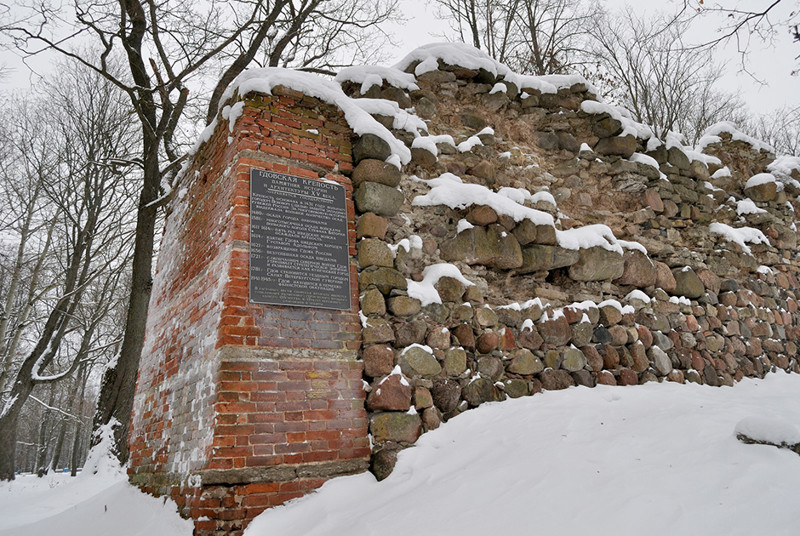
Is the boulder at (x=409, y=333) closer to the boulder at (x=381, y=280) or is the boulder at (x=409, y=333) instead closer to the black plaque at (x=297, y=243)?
the boulder at (x=381, y=280)

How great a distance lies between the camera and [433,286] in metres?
4.22

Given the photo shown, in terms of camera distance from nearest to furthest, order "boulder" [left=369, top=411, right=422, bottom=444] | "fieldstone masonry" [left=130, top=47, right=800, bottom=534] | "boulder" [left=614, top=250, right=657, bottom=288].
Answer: "fieldstone masonry" [left=130, top=47, right=800, bottom=534] → "boulder" [left=369, top=411, right=422, bottom=444] → "boulder" [left=614, top=250, right=657, bottom=288]

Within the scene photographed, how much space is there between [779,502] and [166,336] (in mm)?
4772

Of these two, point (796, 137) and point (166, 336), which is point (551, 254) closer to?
point (166, 336)

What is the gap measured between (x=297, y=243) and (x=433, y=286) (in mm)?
1179

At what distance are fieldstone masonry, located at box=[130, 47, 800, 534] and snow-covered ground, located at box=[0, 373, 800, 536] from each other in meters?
0.23

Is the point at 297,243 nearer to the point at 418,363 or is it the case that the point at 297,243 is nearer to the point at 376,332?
the point at 376,332

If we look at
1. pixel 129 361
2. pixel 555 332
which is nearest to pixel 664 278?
pixel 555 332

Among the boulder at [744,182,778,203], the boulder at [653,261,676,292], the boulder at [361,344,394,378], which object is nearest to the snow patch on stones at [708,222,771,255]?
the boulder at [744,182,778,203]

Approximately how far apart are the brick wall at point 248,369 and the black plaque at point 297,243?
0.24ft

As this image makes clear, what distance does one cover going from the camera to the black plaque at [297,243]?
368 cm

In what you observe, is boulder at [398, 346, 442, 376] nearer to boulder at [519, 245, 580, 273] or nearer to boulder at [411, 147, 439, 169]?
boulder at [519, 245, 580, 273]

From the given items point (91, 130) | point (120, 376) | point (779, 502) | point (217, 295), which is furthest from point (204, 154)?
point (91, 130)

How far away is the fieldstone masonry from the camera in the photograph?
11.4 feet
